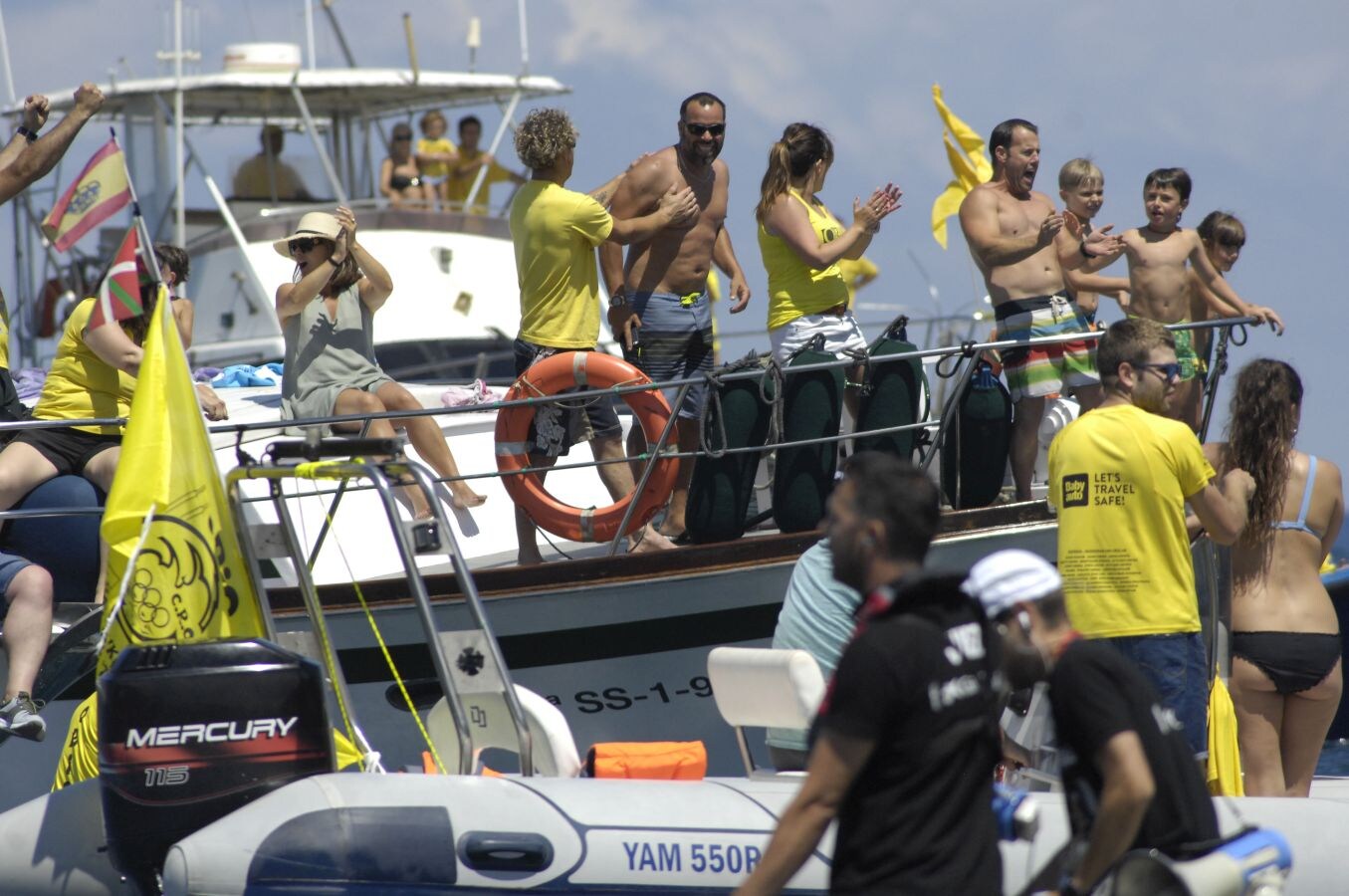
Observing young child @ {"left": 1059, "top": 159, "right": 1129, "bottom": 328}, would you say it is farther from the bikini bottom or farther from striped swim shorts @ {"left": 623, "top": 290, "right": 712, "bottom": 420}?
the bikini bottom

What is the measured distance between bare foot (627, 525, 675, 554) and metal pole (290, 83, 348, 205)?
6648 millimetres

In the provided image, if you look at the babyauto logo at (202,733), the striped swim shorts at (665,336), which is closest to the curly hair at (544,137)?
the striped swim shorts at (665,336)

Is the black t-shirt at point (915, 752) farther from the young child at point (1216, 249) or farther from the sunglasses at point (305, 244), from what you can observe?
the young child at point (1216, 249)

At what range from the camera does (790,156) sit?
696 cm

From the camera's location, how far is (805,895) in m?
4.51

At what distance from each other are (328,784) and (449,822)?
0.34m

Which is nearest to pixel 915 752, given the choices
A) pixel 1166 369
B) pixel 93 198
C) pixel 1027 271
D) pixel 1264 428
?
pixel 1166 369

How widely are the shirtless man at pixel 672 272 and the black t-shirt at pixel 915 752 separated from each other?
4074mm

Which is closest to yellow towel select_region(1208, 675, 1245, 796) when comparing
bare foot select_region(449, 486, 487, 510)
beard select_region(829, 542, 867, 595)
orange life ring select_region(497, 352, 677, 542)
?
orange life ring select_region(497, 352, 677, 542)

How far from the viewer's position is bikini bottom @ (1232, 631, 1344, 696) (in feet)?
17.3

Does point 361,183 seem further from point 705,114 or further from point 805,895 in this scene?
point 805,895

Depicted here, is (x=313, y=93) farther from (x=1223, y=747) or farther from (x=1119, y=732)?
(x=1119, y=732)

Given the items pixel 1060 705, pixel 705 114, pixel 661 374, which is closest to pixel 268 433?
pixel 661 374

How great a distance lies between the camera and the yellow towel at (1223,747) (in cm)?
522
